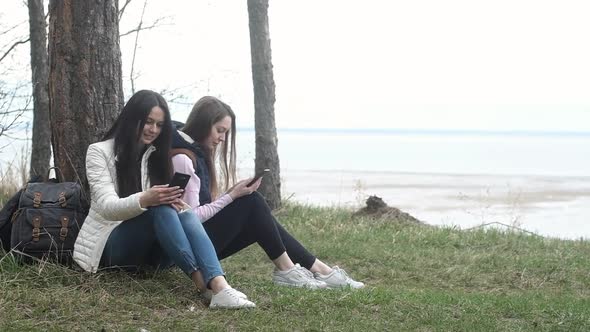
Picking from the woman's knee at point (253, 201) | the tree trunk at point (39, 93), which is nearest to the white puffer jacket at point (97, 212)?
the woman's knee at point (253, 201)

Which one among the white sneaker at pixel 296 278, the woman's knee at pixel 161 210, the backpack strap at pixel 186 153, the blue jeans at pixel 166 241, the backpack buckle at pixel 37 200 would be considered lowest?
the white sneaker at pixel 296 278

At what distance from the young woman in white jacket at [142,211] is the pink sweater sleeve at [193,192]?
0.48ft

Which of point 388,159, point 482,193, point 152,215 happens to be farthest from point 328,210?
point 388,159

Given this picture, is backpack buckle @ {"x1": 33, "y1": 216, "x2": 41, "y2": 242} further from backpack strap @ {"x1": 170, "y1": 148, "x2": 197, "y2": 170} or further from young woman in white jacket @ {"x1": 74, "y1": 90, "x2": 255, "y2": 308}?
backpack strap @ {"x1": 170, "y1": 148, "x2": 197, "y2": 170}

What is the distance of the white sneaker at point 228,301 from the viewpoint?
452cm

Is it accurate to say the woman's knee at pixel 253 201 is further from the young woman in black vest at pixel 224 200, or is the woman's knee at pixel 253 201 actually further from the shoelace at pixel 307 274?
the shoelace at pixel 307 274

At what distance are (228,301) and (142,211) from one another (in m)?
0.65

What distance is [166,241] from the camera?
458cm

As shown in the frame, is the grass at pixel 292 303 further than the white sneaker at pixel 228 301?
No

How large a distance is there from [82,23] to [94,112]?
55 centimetres

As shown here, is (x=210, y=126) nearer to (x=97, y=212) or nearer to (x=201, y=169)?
(x=201, y=169)

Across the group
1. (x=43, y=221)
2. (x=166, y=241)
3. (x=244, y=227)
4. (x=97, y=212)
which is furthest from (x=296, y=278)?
(x=43, y=221)

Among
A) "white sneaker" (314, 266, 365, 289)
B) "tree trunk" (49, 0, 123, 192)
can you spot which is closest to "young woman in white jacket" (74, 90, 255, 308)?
"tree trunk" (49, 0, 123, 192)

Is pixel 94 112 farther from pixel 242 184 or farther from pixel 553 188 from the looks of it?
pixel 553 188
